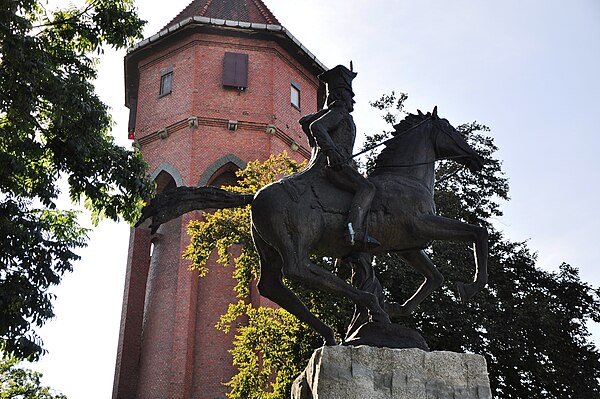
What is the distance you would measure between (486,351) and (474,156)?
44.9 ft

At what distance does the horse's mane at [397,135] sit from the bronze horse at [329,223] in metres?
0.03

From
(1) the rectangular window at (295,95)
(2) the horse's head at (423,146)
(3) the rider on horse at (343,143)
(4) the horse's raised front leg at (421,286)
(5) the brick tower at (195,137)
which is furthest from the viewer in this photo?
(1) the rectangular window at (295,95)

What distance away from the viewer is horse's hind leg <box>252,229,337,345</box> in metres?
6.06

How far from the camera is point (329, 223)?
5883 millimetres

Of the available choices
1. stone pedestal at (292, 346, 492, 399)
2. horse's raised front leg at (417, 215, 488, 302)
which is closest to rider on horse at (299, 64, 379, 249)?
horse's raised front leg at (417, 215, 488, 302)

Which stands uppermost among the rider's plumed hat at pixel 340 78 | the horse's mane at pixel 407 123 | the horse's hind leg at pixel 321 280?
the rider's plumed hat at pixel 340 78

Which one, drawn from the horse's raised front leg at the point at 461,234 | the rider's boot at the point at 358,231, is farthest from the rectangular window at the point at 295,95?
the rider's boot at the point at 358,231

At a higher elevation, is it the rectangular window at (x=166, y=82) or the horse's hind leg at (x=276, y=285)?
the rectangular window at (x=166, y=82)

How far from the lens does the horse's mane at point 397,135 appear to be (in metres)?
6.57

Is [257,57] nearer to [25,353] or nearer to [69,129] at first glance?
[69,129]

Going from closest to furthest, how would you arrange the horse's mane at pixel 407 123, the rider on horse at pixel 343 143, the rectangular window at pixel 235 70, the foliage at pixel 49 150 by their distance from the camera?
1. the rider on horse at pixel 343 143
2. the horse's mane at pixel 407 123
3. the foliage at pixel 49 150
4. the rectangular window at pixel 235 70

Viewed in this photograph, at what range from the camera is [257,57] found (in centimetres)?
2736

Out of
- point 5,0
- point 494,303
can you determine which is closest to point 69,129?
point 5,0

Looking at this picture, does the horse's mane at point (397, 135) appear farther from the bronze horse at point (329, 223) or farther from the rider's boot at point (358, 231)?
the rider's boot at point (358, 231)
